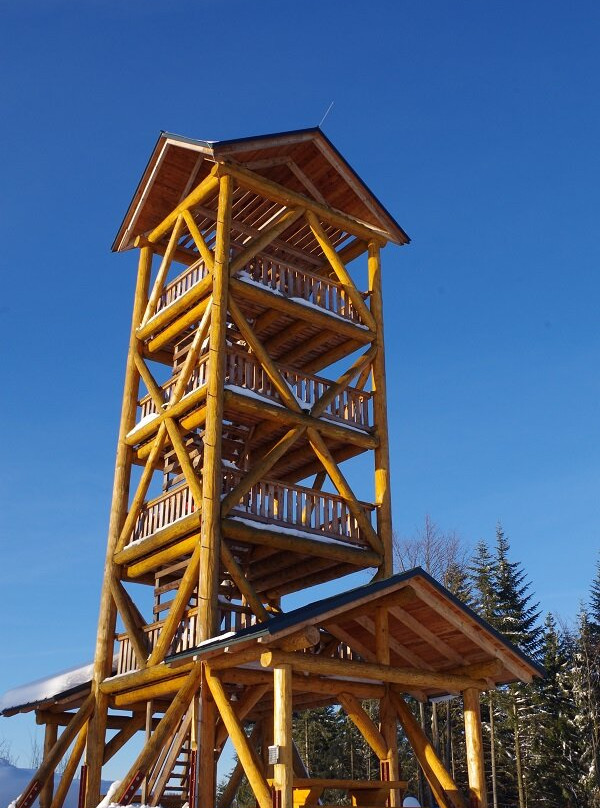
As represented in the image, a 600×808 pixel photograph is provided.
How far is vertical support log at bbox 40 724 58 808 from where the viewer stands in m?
21.2

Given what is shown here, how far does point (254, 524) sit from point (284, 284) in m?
6.20

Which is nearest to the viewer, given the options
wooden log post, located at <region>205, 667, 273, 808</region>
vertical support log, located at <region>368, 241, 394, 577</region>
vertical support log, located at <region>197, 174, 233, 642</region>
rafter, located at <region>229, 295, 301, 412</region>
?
wooden log post, located at <region>205, 667, 273, 808</region>

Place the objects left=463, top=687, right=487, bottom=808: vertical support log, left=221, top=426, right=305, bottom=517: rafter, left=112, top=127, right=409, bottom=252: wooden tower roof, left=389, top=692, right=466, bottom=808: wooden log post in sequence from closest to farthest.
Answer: left=463, top=687, right=487, bottom=808: vertical support log, left=389, top=692, right=466, bottom=808: wooden log post, left=221, top=426, right=305, bottom=517: rafter, left=112, top=127, right=409, bottom=252: wooden tower roof

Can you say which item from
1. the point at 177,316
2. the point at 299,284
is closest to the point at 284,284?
the point at 299,284

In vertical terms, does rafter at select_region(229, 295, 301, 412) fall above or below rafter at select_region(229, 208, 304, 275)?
below

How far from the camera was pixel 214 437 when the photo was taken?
19.0 m

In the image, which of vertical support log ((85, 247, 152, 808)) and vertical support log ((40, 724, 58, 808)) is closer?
vertical support log ((85, 247, 152, 808))

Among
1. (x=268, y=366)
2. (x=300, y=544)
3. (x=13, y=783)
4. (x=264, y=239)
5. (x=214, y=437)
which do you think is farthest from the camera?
(x=13, y=783)

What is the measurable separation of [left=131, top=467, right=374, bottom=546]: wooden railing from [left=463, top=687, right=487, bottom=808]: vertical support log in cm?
501

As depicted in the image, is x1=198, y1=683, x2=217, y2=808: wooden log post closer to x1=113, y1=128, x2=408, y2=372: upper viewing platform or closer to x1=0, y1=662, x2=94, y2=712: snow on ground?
x1=0, y1=662, x2=94, y2=712: snow on ground

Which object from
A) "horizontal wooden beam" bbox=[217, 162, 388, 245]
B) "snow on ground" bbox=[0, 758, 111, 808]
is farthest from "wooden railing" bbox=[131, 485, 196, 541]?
"snow on ground" bbox=[0, 758, 111, 808]

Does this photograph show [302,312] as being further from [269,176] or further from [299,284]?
[269,176]

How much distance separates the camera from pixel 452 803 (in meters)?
16.2

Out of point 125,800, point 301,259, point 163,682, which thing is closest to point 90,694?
point 163,682
